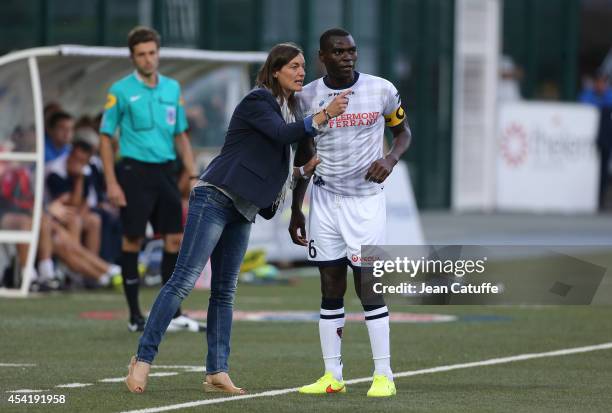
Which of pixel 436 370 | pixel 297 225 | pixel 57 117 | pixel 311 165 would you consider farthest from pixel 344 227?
pixel 57 117

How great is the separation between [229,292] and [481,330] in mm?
4246

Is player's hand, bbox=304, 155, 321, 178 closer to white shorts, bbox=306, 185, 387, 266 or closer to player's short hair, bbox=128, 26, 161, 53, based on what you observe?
white shorts, bbox=306, 185, 387, 266

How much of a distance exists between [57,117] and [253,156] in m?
7.90

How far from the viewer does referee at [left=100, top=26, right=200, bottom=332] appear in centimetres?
1316

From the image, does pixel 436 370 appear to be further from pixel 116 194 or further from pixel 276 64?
pixel 116 194

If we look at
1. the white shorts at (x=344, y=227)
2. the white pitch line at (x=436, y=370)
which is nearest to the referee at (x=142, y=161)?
the white pitch line at (x=436, y=370)

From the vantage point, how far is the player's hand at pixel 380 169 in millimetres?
9391

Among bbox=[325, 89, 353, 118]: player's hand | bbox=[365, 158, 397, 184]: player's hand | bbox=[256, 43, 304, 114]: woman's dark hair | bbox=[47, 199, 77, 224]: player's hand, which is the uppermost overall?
bbox=[256, 43, 304, 114]: woman's dark hair

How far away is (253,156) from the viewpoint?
943cm

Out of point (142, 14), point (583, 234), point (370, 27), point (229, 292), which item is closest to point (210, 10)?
point (142, 14)

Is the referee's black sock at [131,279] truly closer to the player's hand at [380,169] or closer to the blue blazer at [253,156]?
the blue blazer at [253,156]

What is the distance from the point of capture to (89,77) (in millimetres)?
18000

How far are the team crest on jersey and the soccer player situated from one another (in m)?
3.75

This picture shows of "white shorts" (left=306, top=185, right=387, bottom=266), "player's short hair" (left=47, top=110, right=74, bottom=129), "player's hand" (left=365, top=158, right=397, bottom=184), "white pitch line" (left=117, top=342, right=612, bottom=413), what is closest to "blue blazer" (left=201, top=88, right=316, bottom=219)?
"white shorts" (left=306, top=185, right=387, bottom=266)
